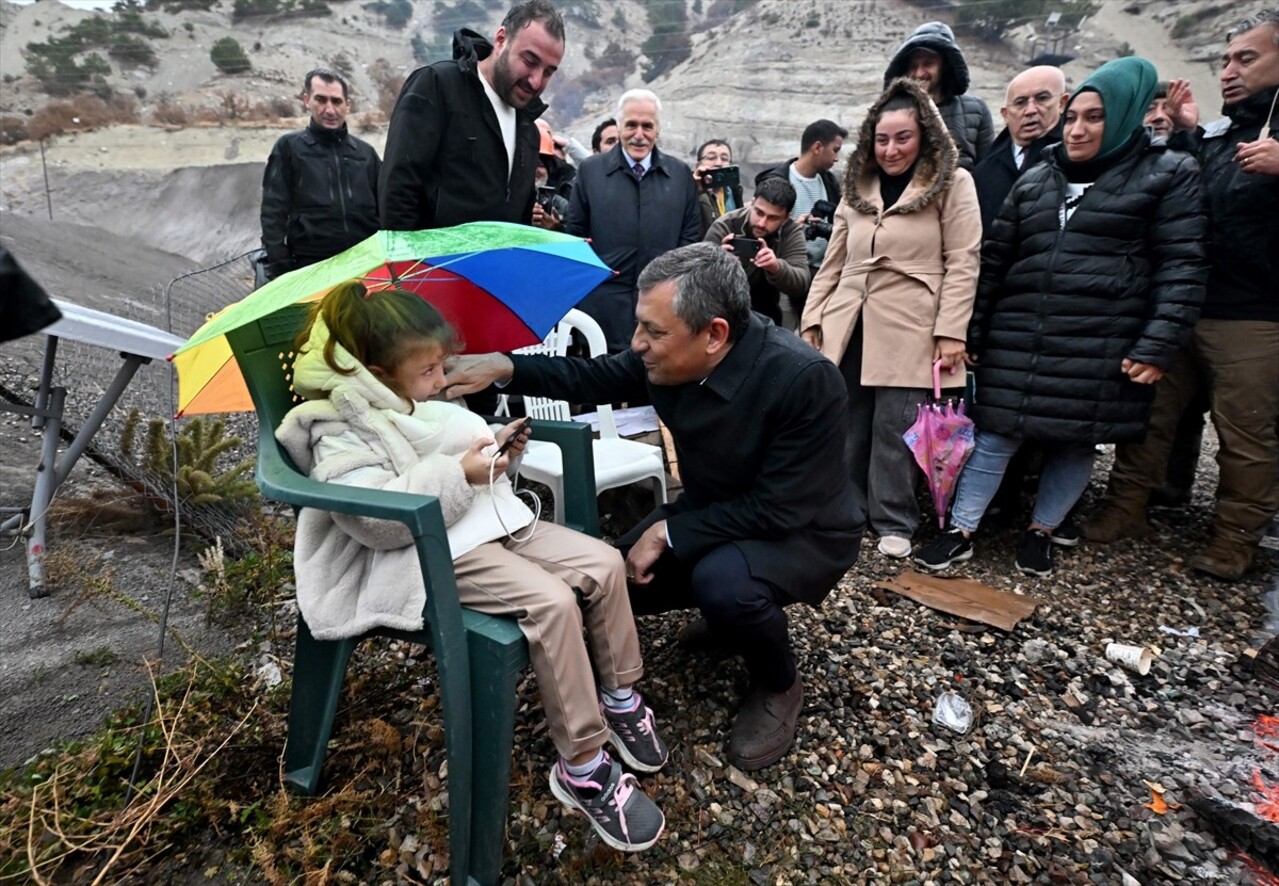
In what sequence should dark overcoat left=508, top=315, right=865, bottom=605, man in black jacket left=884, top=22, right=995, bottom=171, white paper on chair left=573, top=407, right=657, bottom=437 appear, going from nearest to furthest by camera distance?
dark overcoat left=508, top=315, right=865, bottom=605 < man in black jacket left=884, top=22, right=995, bottom=171 < white paper on chair left=573, top=407, right=657, bottom=437

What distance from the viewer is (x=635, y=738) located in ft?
6.45

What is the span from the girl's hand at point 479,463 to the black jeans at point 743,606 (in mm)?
662

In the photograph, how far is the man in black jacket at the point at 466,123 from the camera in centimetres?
271

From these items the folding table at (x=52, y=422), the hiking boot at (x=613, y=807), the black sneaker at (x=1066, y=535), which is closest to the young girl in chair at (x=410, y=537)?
the hiking boot at (x=613, y=807)

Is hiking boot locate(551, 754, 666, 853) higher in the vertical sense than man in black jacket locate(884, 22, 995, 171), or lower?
lower

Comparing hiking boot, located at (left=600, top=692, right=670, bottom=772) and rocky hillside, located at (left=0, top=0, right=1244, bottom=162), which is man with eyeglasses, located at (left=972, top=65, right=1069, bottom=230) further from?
rocky hillside, located at (left=0, top=0, right=1244, bottom=162)

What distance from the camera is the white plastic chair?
9.34ft

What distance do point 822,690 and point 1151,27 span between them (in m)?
41.5

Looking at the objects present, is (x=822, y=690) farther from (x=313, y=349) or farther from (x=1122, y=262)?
(x=1122, y=262)

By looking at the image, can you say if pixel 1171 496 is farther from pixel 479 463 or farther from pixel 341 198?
pixel 341 198

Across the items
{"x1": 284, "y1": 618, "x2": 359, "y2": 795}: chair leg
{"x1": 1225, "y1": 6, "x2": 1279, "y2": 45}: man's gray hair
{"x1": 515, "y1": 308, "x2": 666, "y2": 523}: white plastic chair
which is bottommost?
{"x1": 284, "y1": 618, "x2": 359, "y2": 795}: chair leg

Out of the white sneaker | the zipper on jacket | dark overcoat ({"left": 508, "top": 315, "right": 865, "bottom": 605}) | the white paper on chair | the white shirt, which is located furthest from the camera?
the zipper on jacket

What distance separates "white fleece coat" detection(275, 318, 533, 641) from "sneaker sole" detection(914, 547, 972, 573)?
7.82 ft

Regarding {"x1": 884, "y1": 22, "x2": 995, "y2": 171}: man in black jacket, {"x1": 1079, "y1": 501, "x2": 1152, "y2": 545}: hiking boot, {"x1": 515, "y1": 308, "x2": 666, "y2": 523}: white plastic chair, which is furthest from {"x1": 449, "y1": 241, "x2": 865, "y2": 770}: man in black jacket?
{"x1": 884, "y1": 22, "x2": 995, "y2": 171}: man in black jacket
